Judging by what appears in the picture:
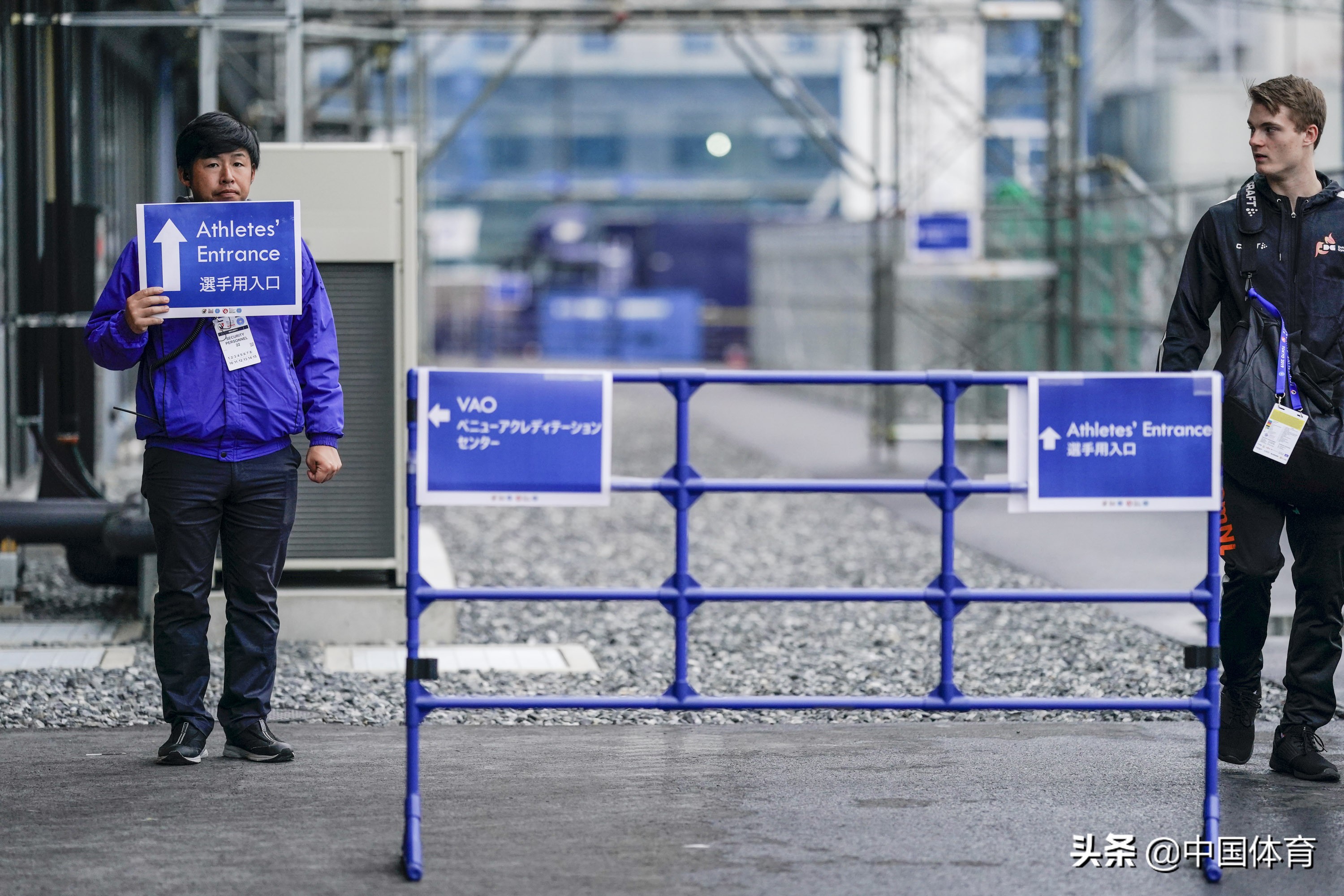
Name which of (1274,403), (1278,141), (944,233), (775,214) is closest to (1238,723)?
(1274,403)

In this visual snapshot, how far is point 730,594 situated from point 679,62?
6513 cm

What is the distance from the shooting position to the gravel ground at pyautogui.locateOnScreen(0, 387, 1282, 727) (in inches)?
276

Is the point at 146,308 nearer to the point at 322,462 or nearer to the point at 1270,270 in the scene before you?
the point at 322,462

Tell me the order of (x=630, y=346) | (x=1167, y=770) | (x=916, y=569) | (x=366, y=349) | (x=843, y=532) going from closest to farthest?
(x=1167, y=770) → (x=366, y=349) → (x=916, y=569) → (x=843, y=532) → (x=630, y=346)

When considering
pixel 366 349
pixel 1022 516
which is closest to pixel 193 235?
pixel 366 349

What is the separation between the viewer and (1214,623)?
4973 mm

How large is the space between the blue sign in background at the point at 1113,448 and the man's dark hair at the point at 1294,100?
4.01 ft

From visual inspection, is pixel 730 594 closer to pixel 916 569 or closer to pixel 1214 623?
pixel 1214 623

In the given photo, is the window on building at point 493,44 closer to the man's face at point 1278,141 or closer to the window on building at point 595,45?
the window on building at point 595,45

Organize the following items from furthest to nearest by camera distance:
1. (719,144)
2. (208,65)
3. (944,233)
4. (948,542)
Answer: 1. (719,144)
2. (944,233)
3. (208,65)
4. (948,542)

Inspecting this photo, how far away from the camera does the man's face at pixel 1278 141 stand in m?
5.57

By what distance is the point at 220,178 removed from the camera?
224 inches

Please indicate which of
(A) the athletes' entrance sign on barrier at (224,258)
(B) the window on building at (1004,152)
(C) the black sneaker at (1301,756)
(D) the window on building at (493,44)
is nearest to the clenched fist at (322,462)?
(A) the athletes' entrance sign on barrier at (224,258)

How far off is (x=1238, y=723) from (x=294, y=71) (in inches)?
238
